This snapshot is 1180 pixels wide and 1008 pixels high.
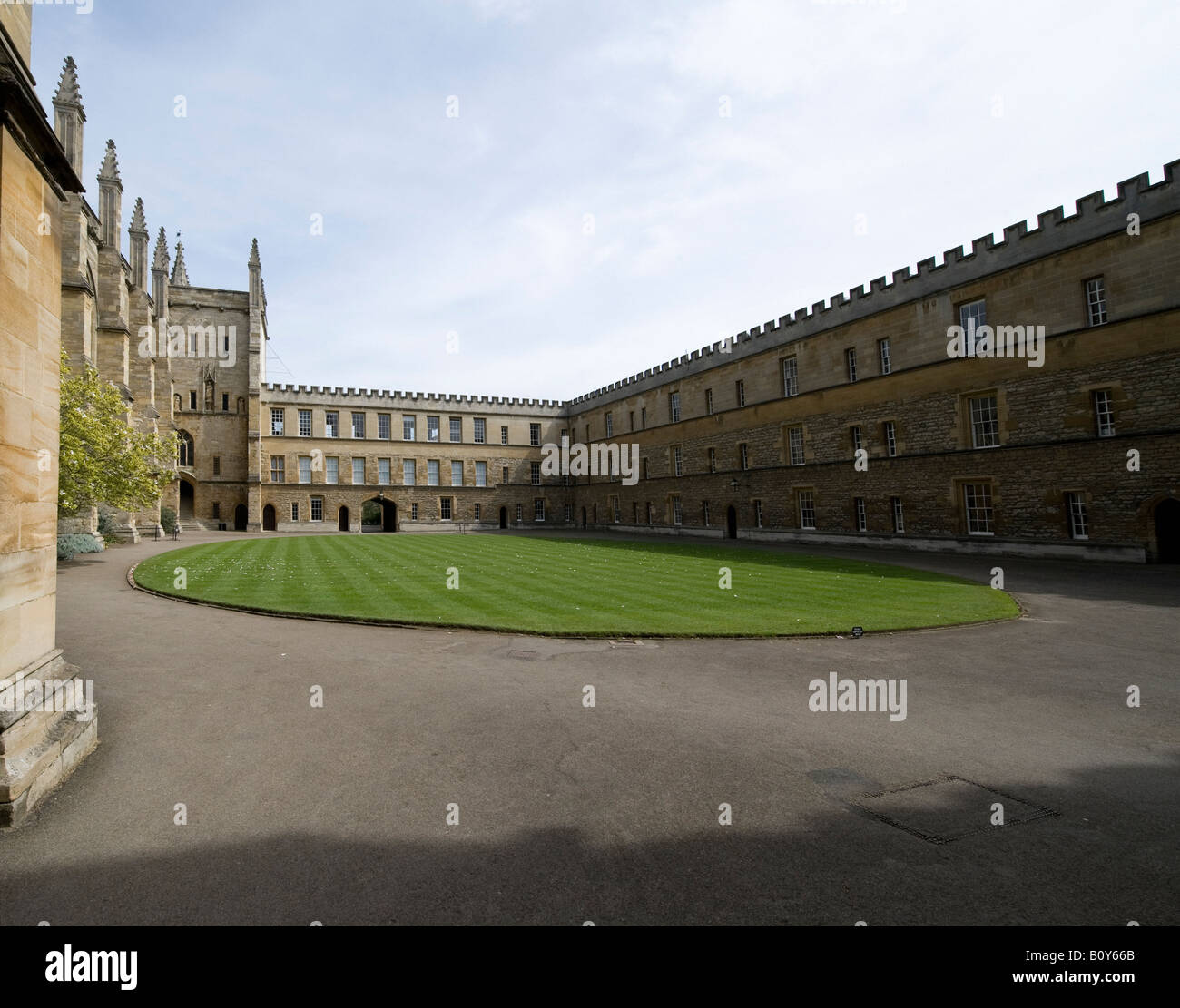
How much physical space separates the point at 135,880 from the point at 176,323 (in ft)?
186

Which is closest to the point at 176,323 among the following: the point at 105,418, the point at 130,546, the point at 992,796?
the point at 130,546

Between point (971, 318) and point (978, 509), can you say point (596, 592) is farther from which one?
point (971, 318)

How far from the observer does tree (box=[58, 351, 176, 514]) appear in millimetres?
20141

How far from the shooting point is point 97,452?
21031 millimetres

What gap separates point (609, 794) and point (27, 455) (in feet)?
18.0

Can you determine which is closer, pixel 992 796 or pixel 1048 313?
pixel 992 796

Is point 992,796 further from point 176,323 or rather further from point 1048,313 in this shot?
point 176,323

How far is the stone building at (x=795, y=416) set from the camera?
67.2 feet

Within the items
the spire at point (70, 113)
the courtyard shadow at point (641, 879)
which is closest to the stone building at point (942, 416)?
the courtyard shadow at point (641, 879)

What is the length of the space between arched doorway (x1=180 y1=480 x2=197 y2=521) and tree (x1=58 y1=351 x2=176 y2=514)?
2723 cm
